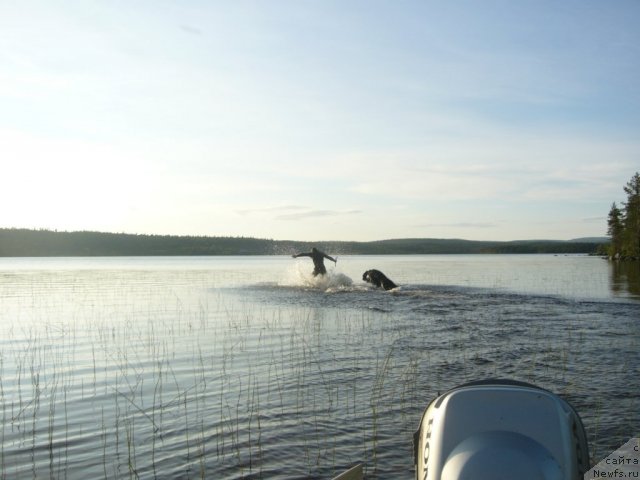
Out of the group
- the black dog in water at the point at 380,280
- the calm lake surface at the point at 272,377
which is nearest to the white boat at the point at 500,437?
the calm lake surface at the point at 272,377

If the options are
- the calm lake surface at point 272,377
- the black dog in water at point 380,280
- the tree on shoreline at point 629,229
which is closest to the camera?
the calm lake surface at point 272,377

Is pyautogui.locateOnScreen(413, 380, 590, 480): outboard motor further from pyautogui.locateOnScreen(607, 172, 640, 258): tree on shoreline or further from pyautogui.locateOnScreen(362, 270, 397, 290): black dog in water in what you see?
pyautogui.locateOnScreen(607, 172, 640, 258): tree on shoreline

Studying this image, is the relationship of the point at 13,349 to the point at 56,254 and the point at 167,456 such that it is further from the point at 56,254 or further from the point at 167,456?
the point at 56,254

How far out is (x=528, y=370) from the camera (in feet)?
41.9

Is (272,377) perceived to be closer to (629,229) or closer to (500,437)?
(500,437)

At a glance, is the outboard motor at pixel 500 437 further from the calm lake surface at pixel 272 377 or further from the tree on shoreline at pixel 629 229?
the tree on shoreline at pixel 629 229

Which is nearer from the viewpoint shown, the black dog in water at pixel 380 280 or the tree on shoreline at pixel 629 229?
the black dog in water at pixel 380 280

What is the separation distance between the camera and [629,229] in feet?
304

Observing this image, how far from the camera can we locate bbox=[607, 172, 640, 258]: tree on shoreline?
90812mm

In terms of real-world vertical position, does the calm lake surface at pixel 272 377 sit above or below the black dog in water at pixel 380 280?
below

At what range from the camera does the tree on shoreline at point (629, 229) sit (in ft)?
298

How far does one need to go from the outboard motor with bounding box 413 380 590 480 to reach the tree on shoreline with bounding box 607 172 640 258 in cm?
9670

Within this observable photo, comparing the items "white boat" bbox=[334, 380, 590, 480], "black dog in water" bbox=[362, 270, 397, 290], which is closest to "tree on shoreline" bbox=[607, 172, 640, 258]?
"black dog in water" bbox=[362, 270, 397, 290]

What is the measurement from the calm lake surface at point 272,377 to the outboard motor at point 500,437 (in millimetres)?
3666
